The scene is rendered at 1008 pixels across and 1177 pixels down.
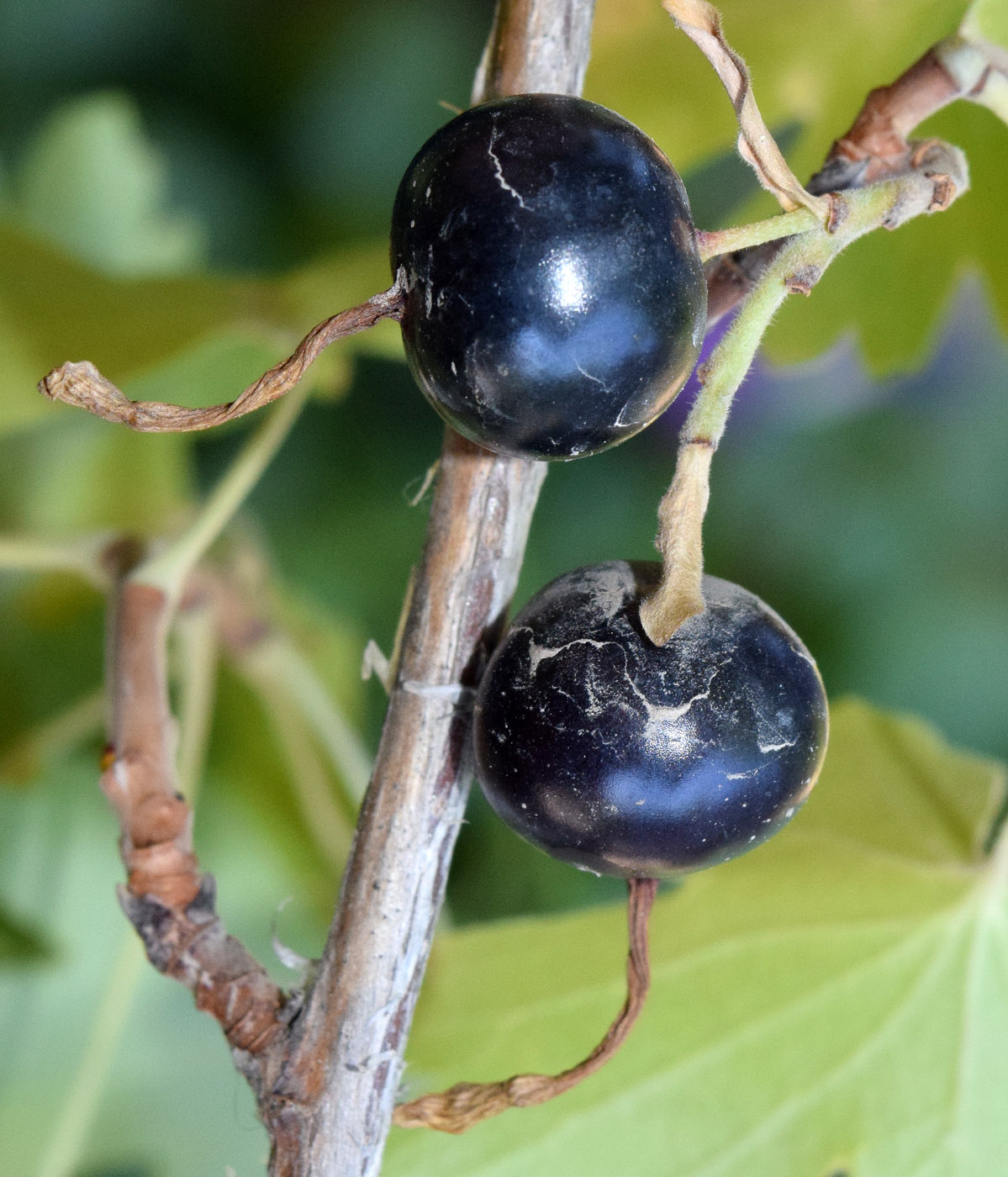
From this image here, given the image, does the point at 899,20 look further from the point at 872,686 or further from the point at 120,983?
the point at 120,983

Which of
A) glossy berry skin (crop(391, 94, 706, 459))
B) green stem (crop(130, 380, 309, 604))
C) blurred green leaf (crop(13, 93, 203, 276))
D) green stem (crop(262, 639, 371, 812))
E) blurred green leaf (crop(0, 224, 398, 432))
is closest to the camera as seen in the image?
glossy berry skin (crop(391, 94, 706, 459))

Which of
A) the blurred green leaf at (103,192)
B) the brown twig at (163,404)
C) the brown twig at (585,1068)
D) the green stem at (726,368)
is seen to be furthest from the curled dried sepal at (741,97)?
the blurred green leaf at (103,192)

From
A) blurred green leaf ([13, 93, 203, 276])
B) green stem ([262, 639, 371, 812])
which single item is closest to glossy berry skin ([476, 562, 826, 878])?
green stem ([262, 639, 371, 812])

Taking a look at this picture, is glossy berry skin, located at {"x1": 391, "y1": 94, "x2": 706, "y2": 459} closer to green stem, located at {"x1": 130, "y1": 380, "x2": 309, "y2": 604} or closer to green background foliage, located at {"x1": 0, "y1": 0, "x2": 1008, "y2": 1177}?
green stem, located at {"x1": 130, "y1": 380, "x2": 309, "y2": 604}

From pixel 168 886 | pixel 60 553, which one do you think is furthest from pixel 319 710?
pixel 168 886

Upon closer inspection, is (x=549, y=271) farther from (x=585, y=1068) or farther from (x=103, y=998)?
(x=103, y=998)

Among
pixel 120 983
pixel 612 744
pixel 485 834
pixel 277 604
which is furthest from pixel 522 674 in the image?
pixel 485 834
